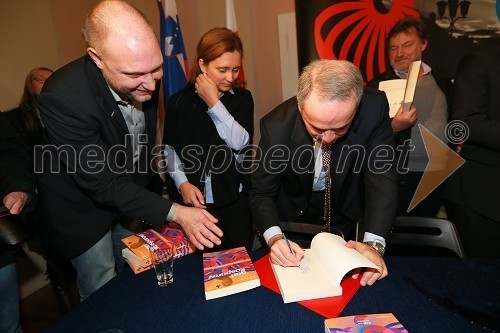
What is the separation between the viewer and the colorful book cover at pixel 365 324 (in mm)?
1052

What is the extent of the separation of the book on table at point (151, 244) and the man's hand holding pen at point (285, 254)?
0.41 metres

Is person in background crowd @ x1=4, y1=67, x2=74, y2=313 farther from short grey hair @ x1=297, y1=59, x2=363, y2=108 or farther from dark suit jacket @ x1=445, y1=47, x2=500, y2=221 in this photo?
dark suit jacket @ x1=445, y1=47, x2=500, y2=221

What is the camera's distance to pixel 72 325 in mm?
1205

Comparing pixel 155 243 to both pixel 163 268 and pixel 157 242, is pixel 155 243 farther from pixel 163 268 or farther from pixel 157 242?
pixel 163 268

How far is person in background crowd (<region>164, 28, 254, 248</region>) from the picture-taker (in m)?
2.30

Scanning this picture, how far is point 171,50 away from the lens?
11.6ft

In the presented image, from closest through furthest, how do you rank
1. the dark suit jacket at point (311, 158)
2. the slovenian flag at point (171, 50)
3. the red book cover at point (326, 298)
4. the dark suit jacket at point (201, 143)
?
1. the red book cover at point (326, 298)
2. the dark suit jacket at point (311, 158)
3. the dark suit jacket at point (201, 143)
4. the slovenian flag at point (171, 50)

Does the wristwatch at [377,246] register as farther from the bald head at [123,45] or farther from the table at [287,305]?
the bald head at [123,45]

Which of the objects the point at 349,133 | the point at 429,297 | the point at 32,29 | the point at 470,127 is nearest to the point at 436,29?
the point at 470,127

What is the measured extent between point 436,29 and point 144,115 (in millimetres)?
2572

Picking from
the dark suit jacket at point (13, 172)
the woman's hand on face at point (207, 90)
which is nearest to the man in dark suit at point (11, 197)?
the dark suit jacket at point (13, 172)

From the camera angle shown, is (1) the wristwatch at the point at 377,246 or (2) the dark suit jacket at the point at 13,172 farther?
(2) the dark suit jacket at the point at 13,172

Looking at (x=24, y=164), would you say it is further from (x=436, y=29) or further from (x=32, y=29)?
(x=436, y=29)

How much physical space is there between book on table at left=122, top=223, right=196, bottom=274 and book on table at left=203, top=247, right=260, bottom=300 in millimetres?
126
